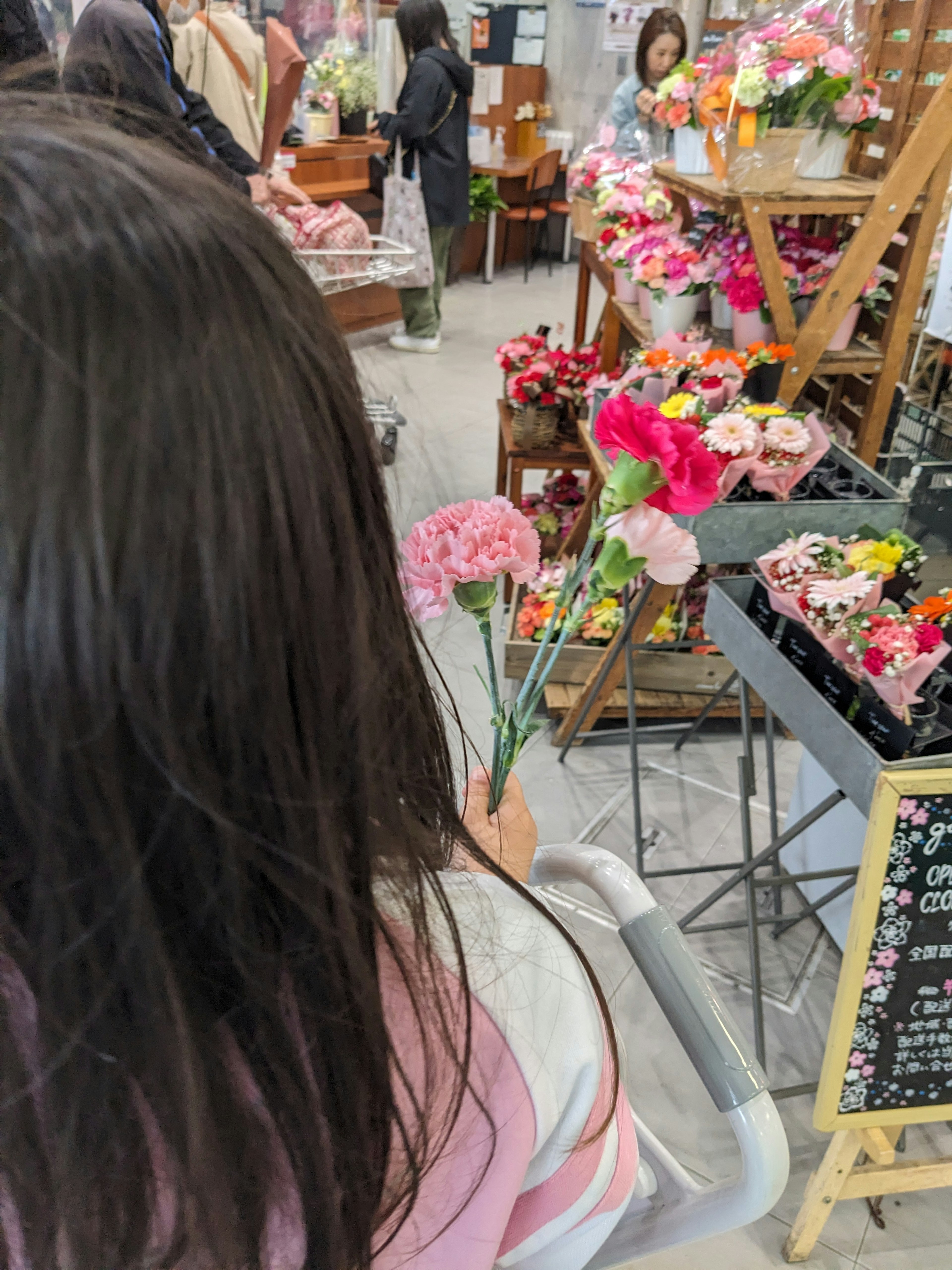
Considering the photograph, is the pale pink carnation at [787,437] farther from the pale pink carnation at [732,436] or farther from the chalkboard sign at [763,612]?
the chalkboard sign at [763,612]

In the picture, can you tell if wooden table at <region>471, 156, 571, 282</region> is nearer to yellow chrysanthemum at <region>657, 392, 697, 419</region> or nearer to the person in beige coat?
the person in beige coat

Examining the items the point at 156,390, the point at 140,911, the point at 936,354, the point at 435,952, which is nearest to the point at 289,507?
the point at 156,390

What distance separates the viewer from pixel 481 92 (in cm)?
795

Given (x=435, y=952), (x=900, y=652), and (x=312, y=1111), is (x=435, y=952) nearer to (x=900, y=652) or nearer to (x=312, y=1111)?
(x=312, y=1111)

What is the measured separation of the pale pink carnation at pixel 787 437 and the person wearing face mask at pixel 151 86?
1.07 meters

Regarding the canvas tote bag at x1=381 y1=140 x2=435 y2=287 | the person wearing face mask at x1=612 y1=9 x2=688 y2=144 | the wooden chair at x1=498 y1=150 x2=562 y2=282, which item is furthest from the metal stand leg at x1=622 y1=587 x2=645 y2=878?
the wooden chair at x1=498 y1=150 x2=562 y2=282

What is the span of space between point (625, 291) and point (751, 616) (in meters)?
1.57

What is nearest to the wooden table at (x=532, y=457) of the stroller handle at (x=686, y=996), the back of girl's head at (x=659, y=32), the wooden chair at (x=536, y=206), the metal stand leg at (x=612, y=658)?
the metal stand leg at (x=612, y=658)

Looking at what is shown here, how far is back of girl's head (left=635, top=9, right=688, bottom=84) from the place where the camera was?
456 cm

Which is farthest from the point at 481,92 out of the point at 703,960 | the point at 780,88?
the point at 703,960

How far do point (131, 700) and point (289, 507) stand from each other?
11 centimetres

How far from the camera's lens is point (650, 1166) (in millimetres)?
850

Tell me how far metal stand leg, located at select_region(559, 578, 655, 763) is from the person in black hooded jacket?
3941 millimetres

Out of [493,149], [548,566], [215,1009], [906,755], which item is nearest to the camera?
[215,1009]
